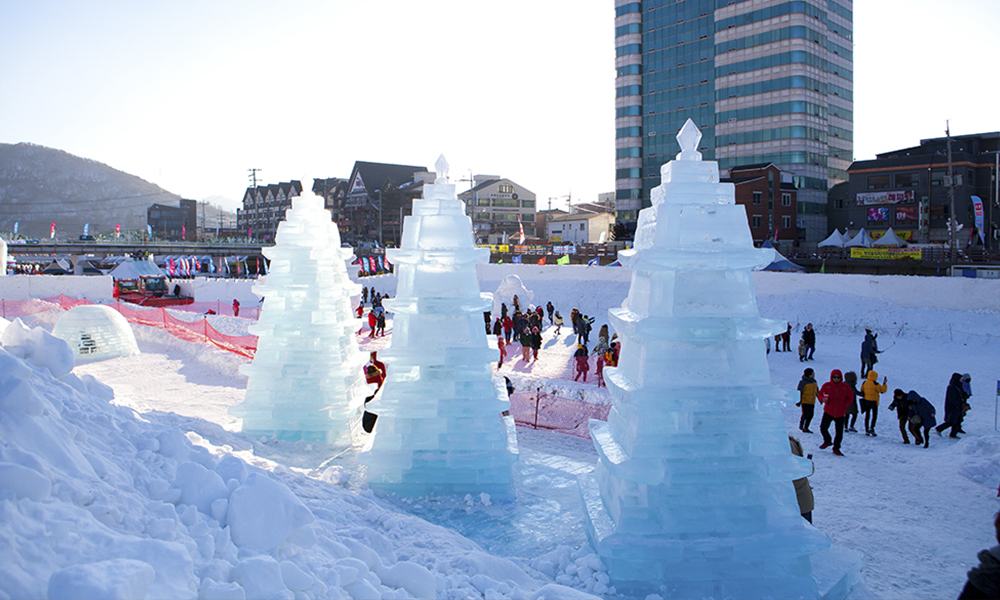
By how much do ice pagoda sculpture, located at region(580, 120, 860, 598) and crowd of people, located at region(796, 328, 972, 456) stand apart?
509 centimetres

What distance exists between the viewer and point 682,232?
6.65m

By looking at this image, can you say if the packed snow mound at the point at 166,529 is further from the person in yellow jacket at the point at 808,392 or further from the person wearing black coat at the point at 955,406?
the person wearing black coat at the point at 955,406

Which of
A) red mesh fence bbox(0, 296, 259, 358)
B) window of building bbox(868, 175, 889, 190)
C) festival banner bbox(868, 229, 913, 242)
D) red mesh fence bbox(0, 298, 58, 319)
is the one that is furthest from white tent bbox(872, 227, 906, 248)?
red mesh fence bbox(0, 298, 58, 319)

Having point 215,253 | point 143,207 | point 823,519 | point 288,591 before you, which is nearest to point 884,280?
point 823,519

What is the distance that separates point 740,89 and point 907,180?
1687 cm

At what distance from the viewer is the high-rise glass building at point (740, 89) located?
180ft

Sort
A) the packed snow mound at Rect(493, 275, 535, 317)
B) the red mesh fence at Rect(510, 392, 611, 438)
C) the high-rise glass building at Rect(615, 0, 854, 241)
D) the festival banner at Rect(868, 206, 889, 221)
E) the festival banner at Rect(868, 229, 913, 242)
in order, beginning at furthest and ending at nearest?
the high-rise glass building at Rect(615, 0, 854, 241) → the festival banner at Rect(868, 206, 889, 221) → the festival banner at Rect(868, 229, 913, 242) → the packed snow mound at Rect(493, 275, 535, 317) → the red mesh fence at Rect(510, 392, 611, 438)

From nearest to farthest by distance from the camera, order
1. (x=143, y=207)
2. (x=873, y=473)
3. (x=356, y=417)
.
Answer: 1. (x=873, y=473)
2. (x=356, y=417)
3. (x=143, y=207)

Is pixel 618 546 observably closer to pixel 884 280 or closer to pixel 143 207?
pixel 884 280

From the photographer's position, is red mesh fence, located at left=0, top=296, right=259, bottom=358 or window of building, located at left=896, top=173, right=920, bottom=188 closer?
red mesh fence, located at left=0, top=296, right=259, bottom=358

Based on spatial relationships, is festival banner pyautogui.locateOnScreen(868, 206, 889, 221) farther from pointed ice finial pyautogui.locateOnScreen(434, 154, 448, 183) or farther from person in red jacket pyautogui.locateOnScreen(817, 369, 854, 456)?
pointed ice finial pyautogui.locateOnScreen(434, 154, 448, 183)

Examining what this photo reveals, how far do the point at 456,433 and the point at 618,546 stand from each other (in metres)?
3.28

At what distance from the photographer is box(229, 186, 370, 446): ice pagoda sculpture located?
450 inches

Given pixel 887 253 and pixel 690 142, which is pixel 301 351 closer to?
pixel 690 142
